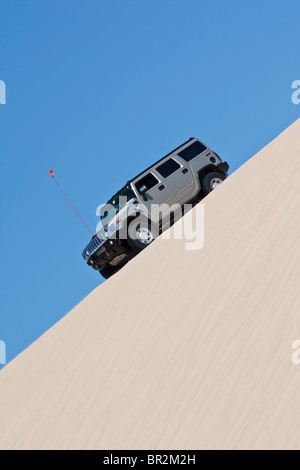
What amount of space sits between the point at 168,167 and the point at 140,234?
7.13 feet

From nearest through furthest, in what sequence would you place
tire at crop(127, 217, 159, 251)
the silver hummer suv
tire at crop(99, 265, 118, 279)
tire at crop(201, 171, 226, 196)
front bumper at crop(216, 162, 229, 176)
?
tire at crop(127, 217, 159, 251)
the silver hummer suv
tire at crop(99, 265, 118, 279)
tire at crop(201, 171, 226, 196)
front bumper at crop(216, 162, 229, 176)

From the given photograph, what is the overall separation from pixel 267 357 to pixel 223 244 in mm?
4219

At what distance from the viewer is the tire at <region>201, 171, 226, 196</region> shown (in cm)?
1706

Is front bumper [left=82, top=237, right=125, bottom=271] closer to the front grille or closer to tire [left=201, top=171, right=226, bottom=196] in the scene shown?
the front grille

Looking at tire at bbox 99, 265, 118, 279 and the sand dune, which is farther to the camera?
tire at bbox 99, 265, 118, 279

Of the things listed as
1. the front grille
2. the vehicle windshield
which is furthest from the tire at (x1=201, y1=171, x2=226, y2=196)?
the front grille

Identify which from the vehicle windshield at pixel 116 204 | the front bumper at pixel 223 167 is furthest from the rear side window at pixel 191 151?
the vehicle windshield at pixel 116 204

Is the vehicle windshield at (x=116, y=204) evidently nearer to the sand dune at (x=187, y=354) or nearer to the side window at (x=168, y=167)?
the side window at (x=168, y=167)

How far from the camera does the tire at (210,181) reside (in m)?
17.1

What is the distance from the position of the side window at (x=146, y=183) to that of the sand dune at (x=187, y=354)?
356 cm

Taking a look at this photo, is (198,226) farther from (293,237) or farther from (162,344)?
(162,344)

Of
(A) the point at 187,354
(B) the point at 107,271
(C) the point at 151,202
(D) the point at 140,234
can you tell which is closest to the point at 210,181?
(C) the point at 151,202

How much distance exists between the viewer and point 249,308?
301 inches
